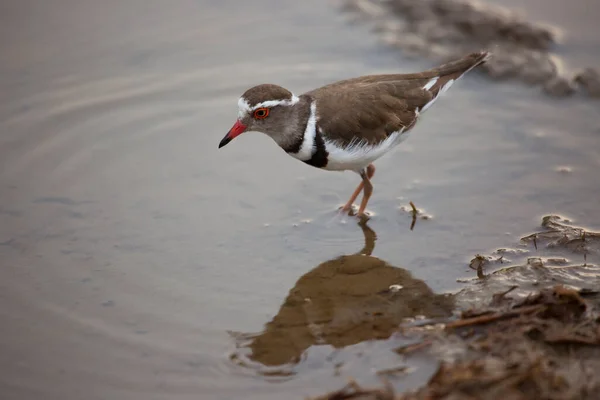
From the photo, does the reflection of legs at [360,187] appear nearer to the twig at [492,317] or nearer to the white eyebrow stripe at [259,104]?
the white eyebrow stripe at [259,104]

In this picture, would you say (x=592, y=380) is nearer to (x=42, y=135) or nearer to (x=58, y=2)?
(x=42, y=135)

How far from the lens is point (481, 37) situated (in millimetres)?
10859

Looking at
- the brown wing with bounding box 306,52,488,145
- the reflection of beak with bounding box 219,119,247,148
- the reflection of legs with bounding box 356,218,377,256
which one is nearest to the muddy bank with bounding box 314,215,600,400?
the reflection of legs with bounding box 356,218,377,256

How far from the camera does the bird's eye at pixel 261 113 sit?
7591mm

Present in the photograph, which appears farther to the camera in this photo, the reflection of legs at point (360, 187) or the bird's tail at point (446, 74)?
the bird's tail at point (446, 74)

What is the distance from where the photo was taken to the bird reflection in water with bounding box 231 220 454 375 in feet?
20.0

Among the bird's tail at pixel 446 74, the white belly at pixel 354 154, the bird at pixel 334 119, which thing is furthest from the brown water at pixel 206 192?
the bird's tail at pixel 446 74

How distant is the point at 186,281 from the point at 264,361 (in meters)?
1.41

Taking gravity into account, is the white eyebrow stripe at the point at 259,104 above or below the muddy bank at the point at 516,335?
above

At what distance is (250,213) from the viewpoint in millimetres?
8000

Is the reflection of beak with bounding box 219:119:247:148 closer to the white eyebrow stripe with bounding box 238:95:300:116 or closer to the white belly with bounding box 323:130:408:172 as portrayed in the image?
the white eyebrow stripe with bounding box 238:95:300:116

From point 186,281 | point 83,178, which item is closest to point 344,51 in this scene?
point 83,178

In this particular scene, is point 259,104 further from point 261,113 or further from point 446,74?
point 446,74

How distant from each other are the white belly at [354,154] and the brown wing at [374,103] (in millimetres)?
75
